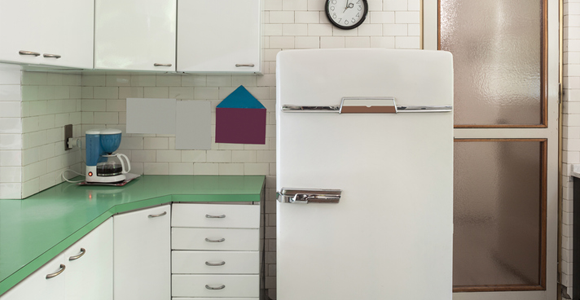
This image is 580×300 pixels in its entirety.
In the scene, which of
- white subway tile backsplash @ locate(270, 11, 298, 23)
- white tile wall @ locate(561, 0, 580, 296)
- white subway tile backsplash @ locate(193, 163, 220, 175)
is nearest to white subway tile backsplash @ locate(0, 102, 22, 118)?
white subway tile backsplash @ locate(193, 163, 220, 175)

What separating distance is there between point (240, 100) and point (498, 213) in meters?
1.72

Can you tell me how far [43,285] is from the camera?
1.47 m

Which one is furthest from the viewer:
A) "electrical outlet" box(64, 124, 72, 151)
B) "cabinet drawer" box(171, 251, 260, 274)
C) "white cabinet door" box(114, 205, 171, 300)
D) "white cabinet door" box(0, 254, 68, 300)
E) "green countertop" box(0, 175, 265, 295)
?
"electrical outlet" box(64, 124, 72, 151)

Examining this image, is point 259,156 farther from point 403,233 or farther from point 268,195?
point 403,233

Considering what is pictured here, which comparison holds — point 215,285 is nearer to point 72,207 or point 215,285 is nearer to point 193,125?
point 72,207

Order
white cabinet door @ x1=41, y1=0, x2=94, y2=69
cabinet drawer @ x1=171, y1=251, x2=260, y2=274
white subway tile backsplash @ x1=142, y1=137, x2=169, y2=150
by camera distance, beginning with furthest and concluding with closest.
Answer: white subway tile backsplash @ x1=142, y1=137, x2=169, y2=150
cabinet drawer @ x1=171, y1=251, x2=260, y2=274
white cabinet door @ x1=41, y1=0, x2=94, y2=69

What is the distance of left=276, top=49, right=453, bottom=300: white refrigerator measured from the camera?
2043 millimetres

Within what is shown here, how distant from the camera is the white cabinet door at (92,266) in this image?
1676 mm

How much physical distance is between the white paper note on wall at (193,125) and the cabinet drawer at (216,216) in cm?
66

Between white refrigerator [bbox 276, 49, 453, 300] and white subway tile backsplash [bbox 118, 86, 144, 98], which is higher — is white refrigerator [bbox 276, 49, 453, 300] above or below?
below

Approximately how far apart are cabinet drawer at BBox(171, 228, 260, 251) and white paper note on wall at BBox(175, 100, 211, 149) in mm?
719

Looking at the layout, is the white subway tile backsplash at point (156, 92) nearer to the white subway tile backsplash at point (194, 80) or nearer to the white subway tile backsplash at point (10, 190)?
the white subway tile backsplash at point (194, 80)

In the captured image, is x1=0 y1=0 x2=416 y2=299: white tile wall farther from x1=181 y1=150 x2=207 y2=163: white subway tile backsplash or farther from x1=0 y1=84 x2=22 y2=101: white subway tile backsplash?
x1=0 y1=84 x2=22 y2=101: white subway tile backsplash

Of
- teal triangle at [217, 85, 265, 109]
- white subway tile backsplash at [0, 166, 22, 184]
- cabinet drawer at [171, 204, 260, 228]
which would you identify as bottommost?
cabinet drawer at [171, 204, 260, 228]
